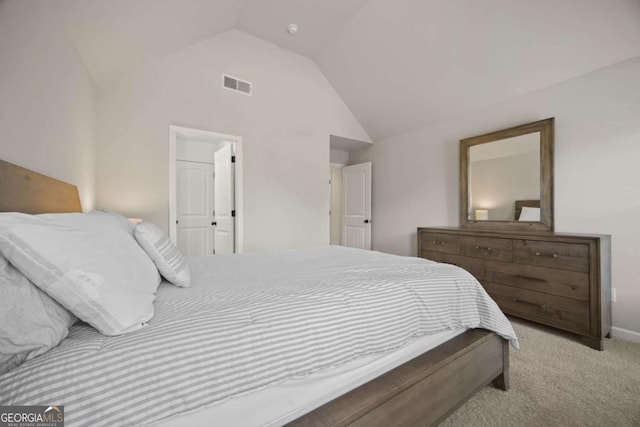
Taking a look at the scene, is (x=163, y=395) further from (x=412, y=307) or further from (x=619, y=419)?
(x=619, y=419)

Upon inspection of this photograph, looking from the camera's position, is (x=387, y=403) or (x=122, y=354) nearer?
(x=122, y=354)

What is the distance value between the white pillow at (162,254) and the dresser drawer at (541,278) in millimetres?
2761

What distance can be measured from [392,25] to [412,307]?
121 inches

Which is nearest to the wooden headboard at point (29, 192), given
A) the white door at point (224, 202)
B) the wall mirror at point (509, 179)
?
the white door at point (224, 202)

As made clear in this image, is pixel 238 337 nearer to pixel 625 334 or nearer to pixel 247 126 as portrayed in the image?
pixel 247 126

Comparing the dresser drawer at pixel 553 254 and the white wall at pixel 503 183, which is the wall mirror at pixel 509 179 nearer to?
the white wall at pixel 503 183

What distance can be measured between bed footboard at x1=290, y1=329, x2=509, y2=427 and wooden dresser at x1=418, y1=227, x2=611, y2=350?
1147mm

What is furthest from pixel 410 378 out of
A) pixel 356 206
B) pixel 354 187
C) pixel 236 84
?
pixel 354 187

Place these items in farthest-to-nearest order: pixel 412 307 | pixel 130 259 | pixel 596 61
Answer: pixel 596 61 → pixel 412 307 → pixel 130 259

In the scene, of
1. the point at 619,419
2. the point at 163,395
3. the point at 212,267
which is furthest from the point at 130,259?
the point at 619,419

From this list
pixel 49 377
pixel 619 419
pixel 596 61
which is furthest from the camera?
pixel 596 61

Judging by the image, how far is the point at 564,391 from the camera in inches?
57.5

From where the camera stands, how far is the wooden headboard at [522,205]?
2.58 m

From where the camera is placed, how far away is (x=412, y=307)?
111cm
